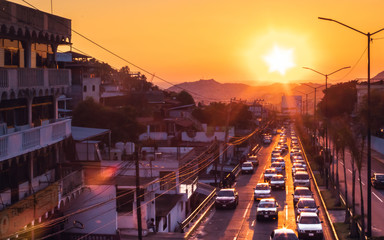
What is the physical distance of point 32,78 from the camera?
969 inches

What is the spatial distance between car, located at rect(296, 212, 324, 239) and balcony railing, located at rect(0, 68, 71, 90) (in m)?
14.6

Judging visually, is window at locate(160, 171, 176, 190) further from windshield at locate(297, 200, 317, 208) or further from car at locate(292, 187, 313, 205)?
windshield at locate(297, 200, 317, 208)

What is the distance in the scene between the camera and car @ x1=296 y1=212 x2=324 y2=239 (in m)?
28.4

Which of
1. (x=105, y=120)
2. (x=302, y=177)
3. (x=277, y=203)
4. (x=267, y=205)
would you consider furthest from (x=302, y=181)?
(x=105, y=120)

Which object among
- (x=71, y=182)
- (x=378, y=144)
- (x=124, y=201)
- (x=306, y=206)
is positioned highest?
(x=71, y=182)

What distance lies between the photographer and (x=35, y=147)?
2400 cm

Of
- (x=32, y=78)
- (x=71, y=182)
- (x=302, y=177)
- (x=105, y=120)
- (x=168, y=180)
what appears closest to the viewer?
(x=32, y=78)

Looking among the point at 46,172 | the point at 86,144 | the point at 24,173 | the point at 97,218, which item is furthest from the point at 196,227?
the point at 24,173

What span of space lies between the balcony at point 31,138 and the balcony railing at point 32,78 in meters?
1.92

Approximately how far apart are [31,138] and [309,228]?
14672 mm

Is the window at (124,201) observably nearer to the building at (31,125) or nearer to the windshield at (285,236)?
the building at (31,125)

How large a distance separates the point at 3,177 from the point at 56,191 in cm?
317

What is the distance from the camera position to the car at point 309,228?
28.4 m

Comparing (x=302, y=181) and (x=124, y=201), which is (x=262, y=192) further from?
(x=124, y=201)
